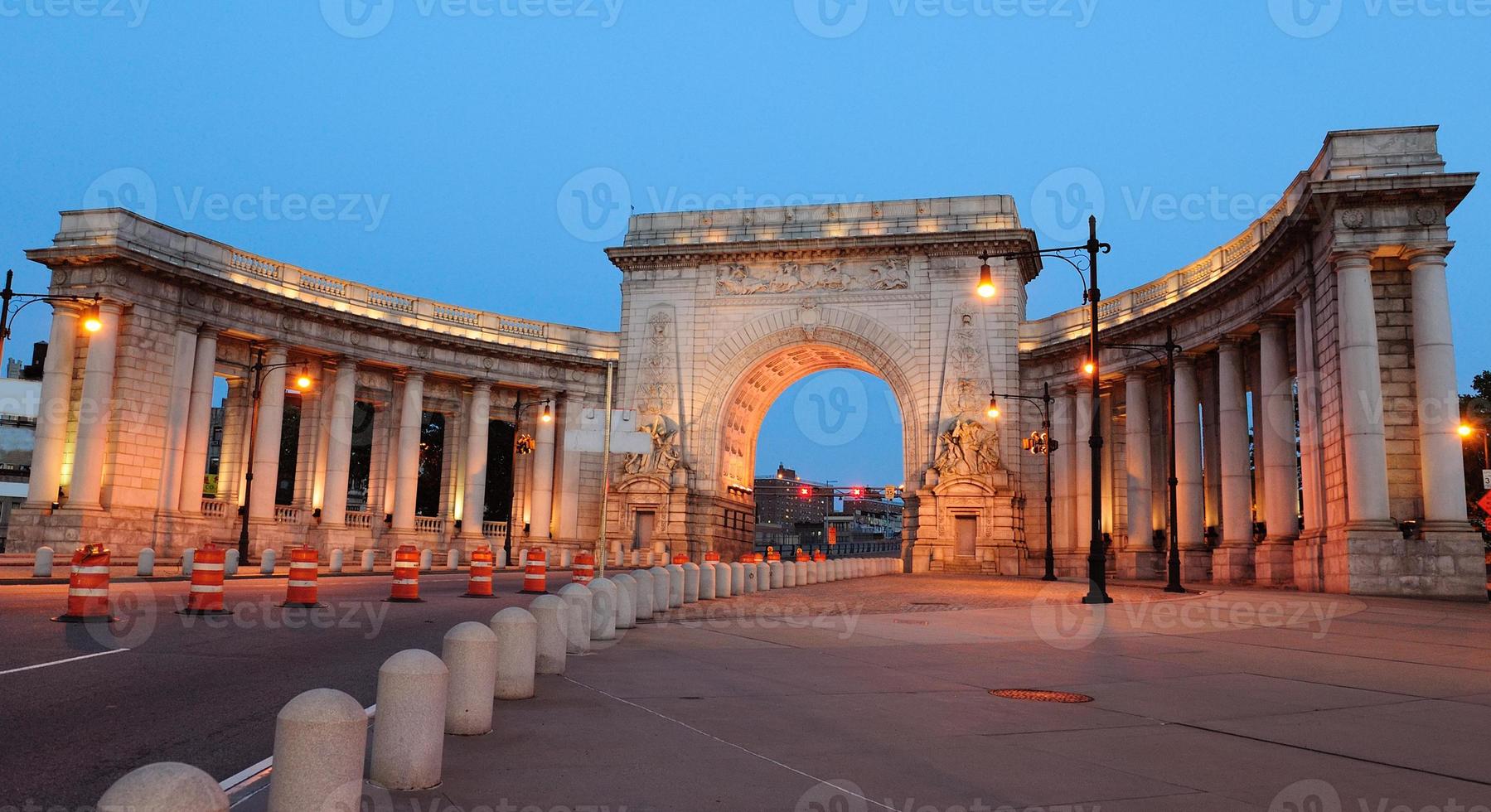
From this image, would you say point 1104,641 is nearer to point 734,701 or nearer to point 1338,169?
point 734,701

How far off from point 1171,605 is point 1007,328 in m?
32.1

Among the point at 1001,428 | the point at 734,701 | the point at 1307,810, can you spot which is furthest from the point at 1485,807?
the point at 1001,428

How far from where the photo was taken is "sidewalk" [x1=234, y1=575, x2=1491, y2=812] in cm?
644

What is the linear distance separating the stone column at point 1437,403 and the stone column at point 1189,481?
1346 cm

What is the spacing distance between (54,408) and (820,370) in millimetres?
39948

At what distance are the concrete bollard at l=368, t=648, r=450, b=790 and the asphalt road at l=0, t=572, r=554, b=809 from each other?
4.22ft

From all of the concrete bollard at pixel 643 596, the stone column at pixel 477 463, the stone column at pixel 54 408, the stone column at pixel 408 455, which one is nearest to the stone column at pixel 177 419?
the stone column at pixel 54 408

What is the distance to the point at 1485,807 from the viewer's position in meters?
6.10

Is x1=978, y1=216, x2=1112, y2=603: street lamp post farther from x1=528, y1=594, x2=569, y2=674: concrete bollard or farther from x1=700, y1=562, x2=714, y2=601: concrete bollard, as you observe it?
x1=528, y1=594, x2=569, y2=674: concrete bollard

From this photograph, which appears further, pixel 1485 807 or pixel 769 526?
pixel 769 526

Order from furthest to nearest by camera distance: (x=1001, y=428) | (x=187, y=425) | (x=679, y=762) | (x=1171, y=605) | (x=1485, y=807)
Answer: (x=1001, y=428) → (x=187, y=425) → (x=1171, y=605) → (x=679, y=762) → (x=1485, y=807)

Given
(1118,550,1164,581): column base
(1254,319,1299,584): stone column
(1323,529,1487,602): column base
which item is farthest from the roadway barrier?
(1118,550,1164,581): column base

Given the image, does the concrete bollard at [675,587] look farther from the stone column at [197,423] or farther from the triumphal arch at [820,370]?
the stone column at [197,423]

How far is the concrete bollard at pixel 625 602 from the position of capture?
647 inches
